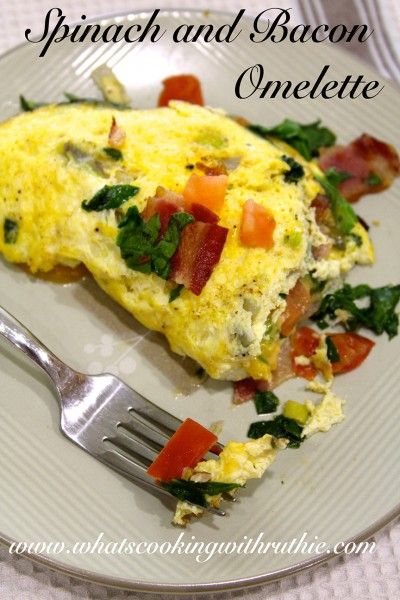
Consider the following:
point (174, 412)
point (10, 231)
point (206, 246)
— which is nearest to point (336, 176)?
point (206, 246)

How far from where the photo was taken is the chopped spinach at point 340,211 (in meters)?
3.58

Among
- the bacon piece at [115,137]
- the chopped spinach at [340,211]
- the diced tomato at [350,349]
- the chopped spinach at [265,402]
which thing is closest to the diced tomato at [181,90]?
the bacon piece at [115,137]

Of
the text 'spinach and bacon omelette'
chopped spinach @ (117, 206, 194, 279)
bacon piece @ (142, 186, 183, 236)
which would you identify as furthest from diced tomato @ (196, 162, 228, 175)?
chopped spinach @ (117, 206, 194, 279)

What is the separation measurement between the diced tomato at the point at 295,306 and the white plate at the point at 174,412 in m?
0.32

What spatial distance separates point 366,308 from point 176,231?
1131 millimetres

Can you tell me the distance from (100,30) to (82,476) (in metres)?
2.65

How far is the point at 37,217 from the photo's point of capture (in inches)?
133

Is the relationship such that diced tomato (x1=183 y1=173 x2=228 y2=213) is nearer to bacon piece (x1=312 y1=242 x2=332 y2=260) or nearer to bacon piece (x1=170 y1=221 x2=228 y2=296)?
bacon piece (x1=170 y1=221 x2=228 y2=296)

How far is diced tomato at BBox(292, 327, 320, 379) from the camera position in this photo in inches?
134

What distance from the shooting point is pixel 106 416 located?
3143mm

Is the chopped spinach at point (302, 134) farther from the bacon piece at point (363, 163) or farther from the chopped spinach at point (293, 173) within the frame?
the chopped spinach at point (293, 173)

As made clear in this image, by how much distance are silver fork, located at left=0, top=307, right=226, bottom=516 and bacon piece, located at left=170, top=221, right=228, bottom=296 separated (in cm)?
59

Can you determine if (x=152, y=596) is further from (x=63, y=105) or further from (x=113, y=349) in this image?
(x=63, y=105)

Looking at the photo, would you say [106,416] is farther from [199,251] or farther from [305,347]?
[305,347]
